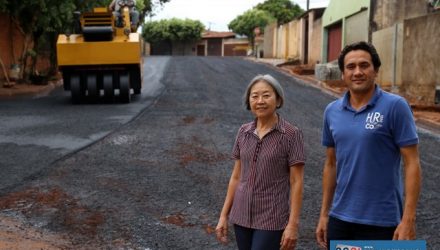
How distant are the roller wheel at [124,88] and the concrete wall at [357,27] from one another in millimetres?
11540

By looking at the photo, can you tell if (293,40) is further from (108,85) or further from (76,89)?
(76,89)

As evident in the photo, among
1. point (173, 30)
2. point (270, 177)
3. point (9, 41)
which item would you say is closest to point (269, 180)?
point (270, 177)

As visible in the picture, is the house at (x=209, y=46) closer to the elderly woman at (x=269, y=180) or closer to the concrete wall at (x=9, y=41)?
the concrete wall at (x=9, y=41)

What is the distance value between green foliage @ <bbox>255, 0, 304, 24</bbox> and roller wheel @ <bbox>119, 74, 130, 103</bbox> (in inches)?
2268

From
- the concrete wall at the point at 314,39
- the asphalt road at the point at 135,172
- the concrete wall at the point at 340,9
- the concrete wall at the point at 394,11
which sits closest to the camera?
the asphalt road at the point at 135,172

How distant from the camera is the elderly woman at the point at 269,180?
9.82ft

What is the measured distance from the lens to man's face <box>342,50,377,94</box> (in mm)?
2793

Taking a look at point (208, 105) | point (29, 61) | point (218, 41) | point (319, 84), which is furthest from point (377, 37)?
point (218, 41)

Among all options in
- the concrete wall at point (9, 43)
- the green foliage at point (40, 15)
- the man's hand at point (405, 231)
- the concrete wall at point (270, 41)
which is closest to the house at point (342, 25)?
the green foliage at point (40, 15)

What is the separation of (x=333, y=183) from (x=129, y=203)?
11.0ft

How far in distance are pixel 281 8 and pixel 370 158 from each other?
7227 cm

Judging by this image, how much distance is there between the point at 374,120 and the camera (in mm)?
2695

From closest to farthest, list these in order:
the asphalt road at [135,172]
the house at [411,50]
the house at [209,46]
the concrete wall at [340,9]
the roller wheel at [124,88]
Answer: the asphalt road at [135,172]
the house at [411,50]
the roller wheel at [124,88]
the concrete wall at [340,9]
the house at [209,46]

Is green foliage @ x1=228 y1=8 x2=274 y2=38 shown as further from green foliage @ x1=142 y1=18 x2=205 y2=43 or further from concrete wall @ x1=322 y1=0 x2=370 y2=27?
concrete wall @ x1=322 y1=0 x2=370 y2=27
